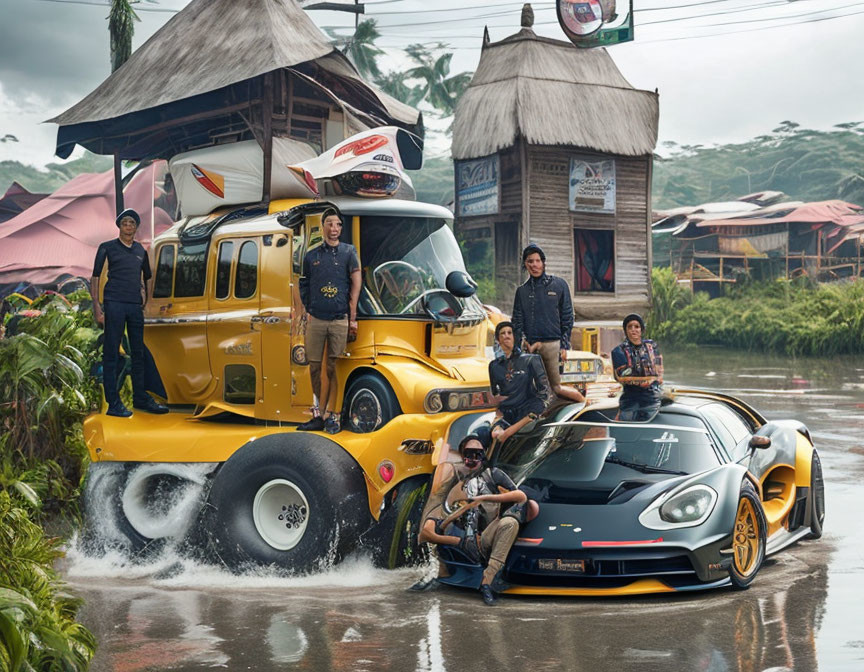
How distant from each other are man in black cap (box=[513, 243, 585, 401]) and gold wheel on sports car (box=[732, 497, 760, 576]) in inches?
100

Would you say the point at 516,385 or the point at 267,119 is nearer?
the point at 516,385

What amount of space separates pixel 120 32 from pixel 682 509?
64.8 feet

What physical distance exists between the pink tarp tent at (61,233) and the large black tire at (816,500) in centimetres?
2844

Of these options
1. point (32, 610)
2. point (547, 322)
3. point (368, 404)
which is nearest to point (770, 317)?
point (547, 322)

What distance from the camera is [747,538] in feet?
28.7

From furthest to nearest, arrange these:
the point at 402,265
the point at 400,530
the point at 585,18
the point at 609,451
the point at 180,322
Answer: the point at 585,18 < the point at 180,322 < the point at 402,265 < the point at 400,530 < the point at 609,451

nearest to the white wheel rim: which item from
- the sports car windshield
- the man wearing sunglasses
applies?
the man wearing sunglasses

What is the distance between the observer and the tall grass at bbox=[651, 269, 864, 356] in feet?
131

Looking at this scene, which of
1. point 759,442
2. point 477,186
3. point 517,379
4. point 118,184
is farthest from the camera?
point 477,186

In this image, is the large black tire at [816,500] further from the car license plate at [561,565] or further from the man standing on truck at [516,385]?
the car license plate at [561,565]

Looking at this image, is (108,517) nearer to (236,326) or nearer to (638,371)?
(236,326)

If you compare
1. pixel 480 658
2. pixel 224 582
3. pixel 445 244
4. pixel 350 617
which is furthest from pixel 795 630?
pixel 445 244

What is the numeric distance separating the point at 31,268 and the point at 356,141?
2828 cm

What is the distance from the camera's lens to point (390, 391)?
10.4 meters
